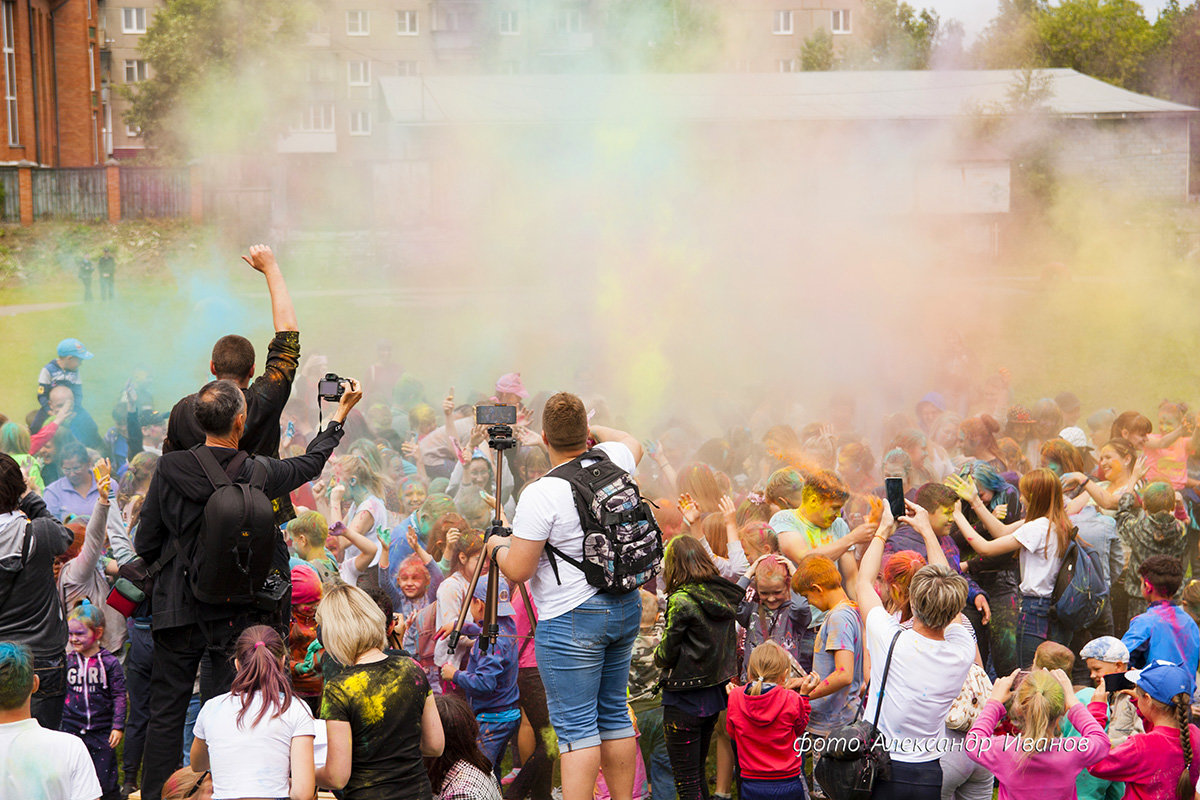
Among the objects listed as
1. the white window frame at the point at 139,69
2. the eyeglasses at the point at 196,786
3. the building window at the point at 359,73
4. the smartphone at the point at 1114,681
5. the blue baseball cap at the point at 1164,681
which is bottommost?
the smartphone at the point at 1114,681

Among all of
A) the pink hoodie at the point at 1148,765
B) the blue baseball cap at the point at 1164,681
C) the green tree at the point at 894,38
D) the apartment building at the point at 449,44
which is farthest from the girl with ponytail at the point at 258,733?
the green tree at the point at 894,38

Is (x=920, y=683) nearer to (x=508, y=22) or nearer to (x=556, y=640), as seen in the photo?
(x=556, y=640)

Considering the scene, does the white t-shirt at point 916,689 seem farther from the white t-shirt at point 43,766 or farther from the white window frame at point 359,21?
the white window frame at point 359,21

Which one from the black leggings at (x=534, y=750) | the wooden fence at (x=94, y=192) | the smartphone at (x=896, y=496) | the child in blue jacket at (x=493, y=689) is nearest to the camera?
the smartphone at (x=896, y=496)

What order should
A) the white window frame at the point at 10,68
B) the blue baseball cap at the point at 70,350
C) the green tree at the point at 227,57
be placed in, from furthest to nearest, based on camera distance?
1. the white window frame at the point at 10,68
2. the green tree at the point at 227,57
3. the blue baseball cap at the point at 70,350

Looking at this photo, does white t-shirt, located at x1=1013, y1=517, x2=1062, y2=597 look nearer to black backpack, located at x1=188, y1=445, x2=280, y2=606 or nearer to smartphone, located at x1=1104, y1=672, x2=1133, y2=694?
smartphone, located at x1=1104, y1=672, x2=1133, y2=694

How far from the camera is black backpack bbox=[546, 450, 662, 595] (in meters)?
2.98

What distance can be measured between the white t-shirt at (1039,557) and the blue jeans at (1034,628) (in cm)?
4

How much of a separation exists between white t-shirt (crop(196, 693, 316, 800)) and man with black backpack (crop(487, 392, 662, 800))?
679 millimetres

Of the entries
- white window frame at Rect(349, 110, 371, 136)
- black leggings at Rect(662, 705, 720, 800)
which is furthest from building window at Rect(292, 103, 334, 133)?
black leggings at Rect(662, 705, 720, 800)

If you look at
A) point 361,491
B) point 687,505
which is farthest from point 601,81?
point 687,505

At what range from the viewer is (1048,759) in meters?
3.13

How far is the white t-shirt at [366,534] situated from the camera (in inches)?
180

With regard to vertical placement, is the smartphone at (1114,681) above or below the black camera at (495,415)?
below
